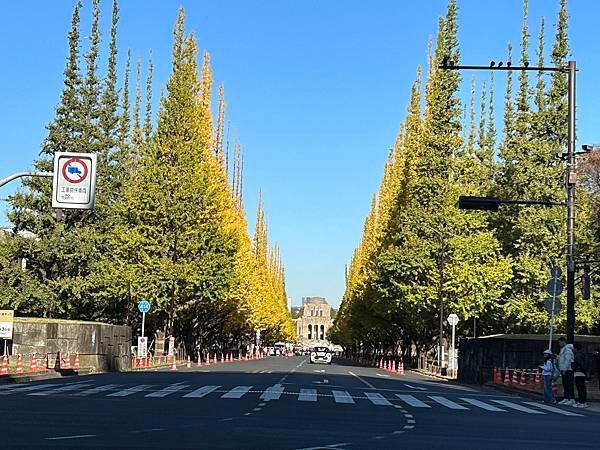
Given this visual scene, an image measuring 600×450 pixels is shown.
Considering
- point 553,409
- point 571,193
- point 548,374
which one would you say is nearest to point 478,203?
point 571,193

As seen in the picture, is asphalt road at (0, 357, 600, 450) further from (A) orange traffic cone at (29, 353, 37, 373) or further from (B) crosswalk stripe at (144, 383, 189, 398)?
Result: (A) orange traffic cone at (29, 353, 37, 373)

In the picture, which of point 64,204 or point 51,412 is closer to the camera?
point 51,412

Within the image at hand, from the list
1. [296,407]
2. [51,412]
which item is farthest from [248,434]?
[296,407]

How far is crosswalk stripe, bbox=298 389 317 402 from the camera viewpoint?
22034 millimetres

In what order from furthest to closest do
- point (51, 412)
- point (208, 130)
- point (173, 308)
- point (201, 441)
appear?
point (208, 130)
point (173, 308)
point (51, 412)
point (201, 441)

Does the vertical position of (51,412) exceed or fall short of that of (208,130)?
it falls short

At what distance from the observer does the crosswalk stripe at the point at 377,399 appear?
21542 millimetres

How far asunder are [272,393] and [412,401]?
3697 mm

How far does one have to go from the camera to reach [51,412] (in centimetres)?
1623

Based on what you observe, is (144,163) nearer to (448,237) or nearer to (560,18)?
(448,237)

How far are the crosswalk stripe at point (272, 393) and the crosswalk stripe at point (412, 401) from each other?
10.5 ft

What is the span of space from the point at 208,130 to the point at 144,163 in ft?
22.3

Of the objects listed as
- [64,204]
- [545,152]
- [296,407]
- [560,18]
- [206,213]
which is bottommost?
[296,407]

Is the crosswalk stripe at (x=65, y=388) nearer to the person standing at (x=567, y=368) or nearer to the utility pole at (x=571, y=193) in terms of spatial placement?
the person standing at (x=567, y=368)
